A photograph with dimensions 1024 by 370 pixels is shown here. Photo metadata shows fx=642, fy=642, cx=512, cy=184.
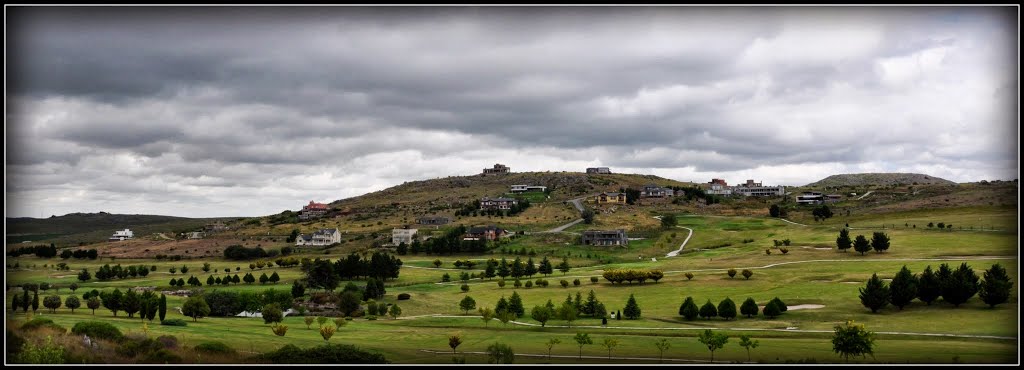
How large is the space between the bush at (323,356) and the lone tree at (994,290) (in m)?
55.5

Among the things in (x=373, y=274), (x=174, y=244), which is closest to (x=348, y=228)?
(x=174, y=244)

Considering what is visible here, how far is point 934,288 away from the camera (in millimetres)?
63031

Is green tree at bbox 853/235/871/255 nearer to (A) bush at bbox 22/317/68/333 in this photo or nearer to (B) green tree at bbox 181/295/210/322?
(B) green tree at bbox 181/295/210/322

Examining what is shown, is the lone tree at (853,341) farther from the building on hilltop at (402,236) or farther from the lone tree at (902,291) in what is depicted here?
the building on hilltop at (402,236)

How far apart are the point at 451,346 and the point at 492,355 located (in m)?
7.83

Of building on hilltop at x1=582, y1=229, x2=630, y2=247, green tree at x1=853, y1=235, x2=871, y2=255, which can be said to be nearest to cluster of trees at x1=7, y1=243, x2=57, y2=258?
building on hilltop at x1=582, y1=229, x2=630, y2=247

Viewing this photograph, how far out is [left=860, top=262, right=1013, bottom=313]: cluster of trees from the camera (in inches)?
2412

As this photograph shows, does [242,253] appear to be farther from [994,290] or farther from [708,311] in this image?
[994,290]

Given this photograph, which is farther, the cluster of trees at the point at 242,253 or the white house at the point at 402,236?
the white house at the point at 402,236

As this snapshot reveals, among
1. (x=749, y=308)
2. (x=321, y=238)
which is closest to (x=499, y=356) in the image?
(x=749, y=308)

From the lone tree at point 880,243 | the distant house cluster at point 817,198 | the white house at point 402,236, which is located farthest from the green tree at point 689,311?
the distant house cluster at point 817,198

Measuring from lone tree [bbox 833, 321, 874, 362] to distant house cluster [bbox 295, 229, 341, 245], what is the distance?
Answer: 134 meters

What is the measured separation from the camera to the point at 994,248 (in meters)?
91.4

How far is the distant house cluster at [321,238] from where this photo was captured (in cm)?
15900
